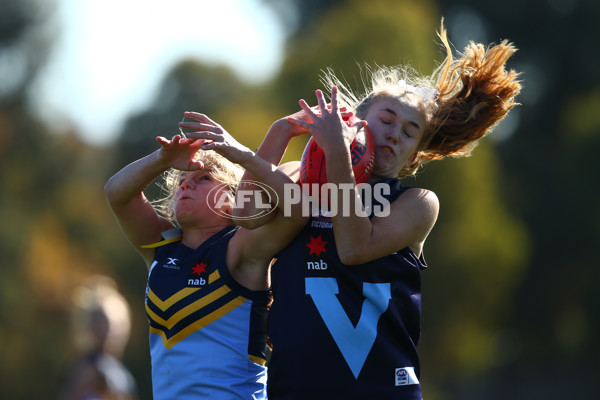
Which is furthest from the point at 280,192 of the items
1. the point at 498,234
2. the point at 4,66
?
the point at 4,66

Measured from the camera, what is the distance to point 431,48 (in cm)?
2630

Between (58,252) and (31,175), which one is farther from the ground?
(31,175)

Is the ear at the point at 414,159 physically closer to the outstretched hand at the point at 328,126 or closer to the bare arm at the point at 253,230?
the outstretched hand at the point at 328,126

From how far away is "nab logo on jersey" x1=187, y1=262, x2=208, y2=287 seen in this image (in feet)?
15.0

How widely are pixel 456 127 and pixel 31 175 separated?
31591 mm

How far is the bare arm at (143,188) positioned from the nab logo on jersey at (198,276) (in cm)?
50

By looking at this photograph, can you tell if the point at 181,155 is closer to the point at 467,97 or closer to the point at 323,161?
the point at 323,161

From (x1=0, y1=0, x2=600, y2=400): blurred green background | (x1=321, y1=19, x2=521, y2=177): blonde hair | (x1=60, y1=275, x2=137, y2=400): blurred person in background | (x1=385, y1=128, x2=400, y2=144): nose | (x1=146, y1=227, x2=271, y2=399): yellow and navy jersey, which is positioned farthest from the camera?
(x1=0, y1=0, x2=600, y2=400): blurred green background

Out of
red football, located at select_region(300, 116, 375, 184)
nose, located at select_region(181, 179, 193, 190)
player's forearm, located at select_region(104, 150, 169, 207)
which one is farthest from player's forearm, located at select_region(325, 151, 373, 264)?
nose, located at select_region(181, 179, 193, 190)

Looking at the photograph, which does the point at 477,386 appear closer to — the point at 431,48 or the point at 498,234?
the point at 498,234

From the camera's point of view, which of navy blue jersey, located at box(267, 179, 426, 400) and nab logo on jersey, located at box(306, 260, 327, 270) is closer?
navy blue jersey, located at box(267, 179, 426, 400)

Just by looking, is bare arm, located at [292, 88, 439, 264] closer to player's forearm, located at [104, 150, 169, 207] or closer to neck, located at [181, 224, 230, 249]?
player's forearm, located at [104, 150, 169, 207]

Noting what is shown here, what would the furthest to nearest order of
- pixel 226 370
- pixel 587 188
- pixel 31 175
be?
pixel 31 175 → pixel 587 188 → pixel 226 370

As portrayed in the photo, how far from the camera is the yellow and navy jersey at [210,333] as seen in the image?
450cm
